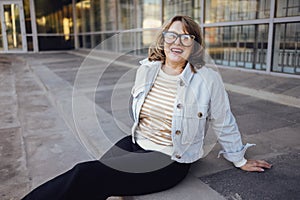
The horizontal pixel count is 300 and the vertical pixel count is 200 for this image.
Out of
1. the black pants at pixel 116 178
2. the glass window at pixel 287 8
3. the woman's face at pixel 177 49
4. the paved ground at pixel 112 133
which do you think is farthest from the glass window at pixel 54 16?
the black pants at pixel 116 178

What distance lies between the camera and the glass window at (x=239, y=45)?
572cm

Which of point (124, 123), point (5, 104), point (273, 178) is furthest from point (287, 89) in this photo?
point (5, 104)

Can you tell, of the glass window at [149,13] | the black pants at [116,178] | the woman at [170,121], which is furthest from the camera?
the glass window at [149,13]

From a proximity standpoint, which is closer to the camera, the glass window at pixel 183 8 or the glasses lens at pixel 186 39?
the glasses lens at pixel 186 39

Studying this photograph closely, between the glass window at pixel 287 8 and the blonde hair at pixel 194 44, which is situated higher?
the glass window at pixel 287 8

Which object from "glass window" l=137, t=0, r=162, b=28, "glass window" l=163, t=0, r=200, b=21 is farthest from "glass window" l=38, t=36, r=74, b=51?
"glass window" l=163, t=0, r=200, b=21

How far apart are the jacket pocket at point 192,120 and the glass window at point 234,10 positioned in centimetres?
461

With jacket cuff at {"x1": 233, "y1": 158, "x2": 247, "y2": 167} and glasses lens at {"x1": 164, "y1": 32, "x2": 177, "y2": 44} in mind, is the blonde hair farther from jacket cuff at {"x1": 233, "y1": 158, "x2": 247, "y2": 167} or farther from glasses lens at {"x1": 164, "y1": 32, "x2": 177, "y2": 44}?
jacket cuff at {"x1": 233, "y1": 158, "x2": 247, "y2": 167}

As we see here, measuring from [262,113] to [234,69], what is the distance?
2834mm

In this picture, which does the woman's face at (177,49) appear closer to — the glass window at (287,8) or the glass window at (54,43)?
the glass window at (287,8)

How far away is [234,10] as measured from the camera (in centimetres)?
654

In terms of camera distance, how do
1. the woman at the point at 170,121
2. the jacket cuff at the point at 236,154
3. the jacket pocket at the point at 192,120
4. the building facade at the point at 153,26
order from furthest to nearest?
1. the building facade at the point at 153,26
2. the jacket cuff at the point at 236,154
3. the jacket pocket at the point at 192,120
4. the woman at the point at 170,121

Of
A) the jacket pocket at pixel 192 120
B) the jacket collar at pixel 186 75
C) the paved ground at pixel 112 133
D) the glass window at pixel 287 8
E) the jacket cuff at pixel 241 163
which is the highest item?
the glass window at pixel 287 8

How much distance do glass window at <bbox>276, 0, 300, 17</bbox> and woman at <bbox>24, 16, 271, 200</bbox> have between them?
406 cm
